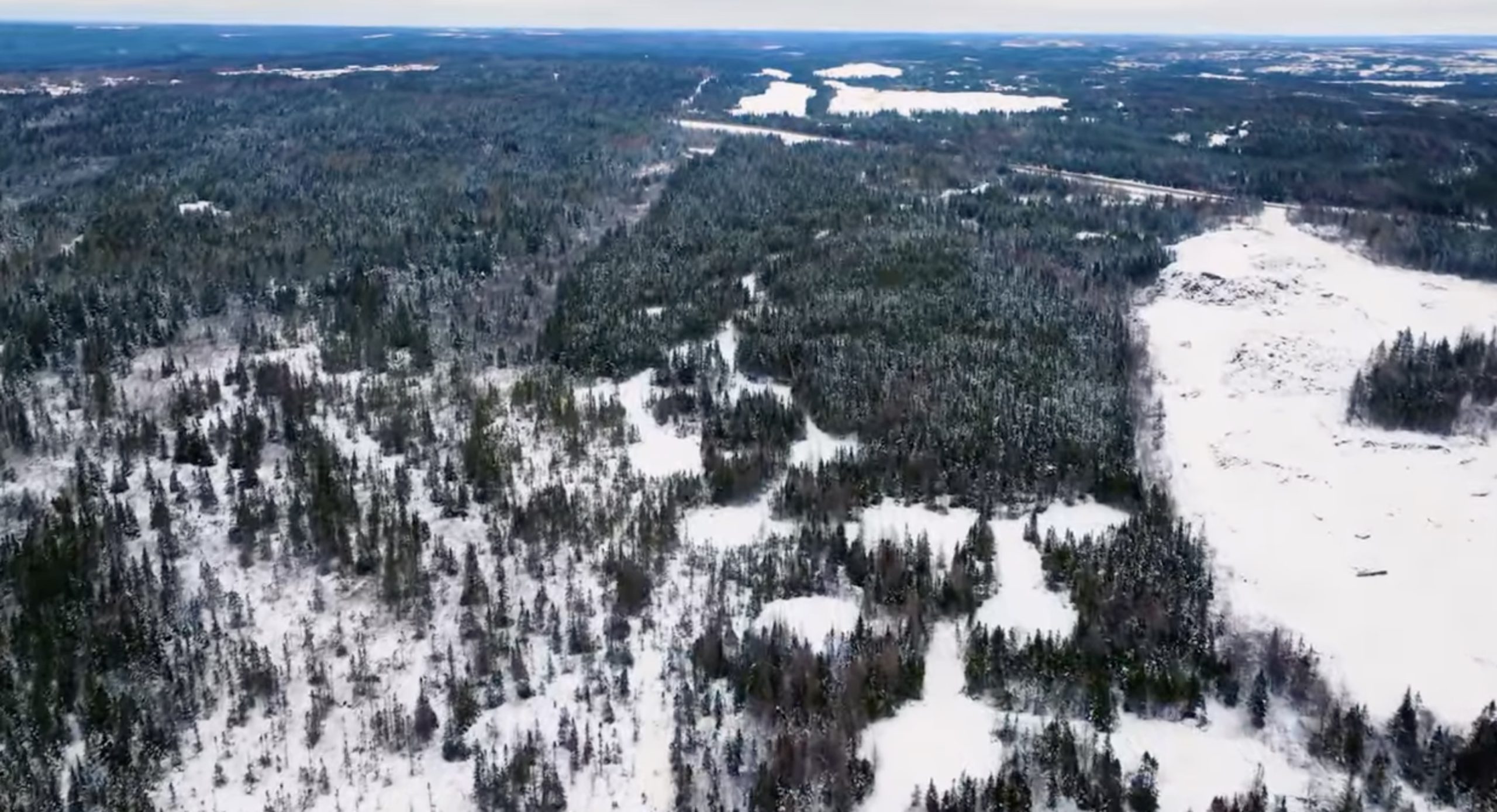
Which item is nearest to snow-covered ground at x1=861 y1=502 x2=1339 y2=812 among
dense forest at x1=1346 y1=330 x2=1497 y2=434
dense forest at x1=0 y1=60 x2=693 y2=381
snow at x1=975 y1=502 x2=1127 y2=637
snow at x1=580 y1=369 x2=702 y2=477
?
snow at x1=975 y1=502 x2=1127 y2=637

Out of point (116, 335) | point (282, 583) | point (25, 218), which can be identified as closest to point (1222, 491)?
point (282, 583)

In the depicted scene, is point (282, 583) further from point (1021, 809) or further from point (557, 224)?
point (557, 224)

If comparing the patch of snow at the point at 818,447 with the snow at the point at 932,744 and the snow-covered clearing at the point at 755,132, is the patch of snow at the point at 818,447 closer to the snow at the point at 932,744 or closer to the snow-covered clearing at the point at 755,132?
the snow at the point at 932,744

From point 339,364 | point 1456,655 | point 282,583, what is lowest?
point 1456,655

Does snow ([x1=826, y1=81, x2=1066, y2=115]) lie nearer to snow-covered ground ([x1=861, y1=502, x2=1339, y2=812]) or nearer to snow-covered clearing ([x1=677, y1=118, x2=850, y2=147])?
snow-covered clearing ([x1=677, y1=118, x2=850, y2=147])

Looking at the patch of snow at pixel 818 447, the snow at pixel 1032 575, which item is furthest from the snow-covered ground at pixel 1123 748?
the patch of snow at pixel 818 447

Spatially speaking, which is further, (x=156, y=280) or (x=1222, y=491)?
(x=156, y=280)

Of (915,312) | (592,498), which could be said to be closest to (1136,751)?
(592,498)
